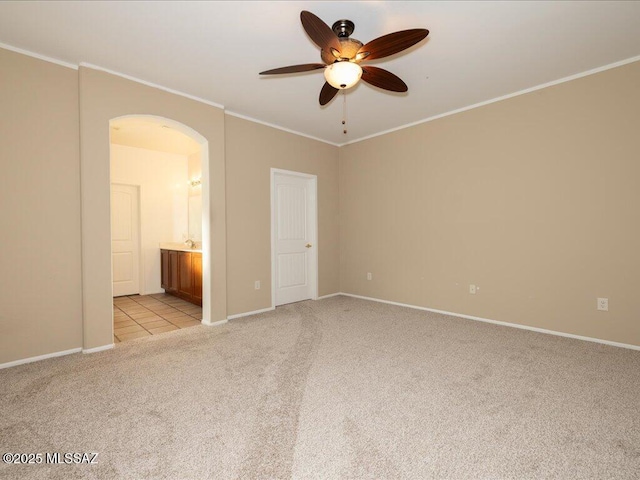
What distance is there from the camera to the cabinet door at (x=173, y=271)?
562 centimetres

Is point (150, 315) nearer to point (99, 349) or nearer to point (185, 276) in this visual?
point (185, 276)

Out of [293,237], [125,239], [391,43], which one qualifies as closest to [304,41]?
[391,43]

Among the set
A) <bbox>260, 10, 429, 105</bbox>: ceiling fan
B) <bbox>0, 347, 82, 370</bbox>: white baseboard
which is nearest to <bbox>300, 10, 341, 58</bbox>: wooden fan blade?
<bbox>260, 10, 429, 105</bbox>: ceiling fan

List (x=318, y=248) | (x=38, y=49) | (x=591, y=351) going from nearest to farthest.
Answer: (x=38, y=49), (x=591, y=351), (x=318, y=248)

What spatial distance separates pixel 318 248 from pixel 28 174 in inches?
146

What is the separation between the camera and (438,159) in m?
4.45

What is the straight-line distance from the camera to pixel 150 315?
4.54 m

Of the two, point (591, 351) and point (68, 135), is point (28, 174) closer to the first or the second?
point (68, 135)

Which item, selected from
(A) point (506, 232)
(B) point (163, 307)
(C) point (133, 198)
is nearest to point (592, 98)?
(A) point (506, 232)

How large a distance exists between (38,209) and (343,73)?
9.64ft

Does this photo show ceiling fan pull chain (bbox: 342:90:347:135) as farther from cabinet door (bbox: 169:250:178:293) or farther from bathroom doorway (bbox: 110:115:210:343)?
cabinet door (bbox: 169:250:178:293)

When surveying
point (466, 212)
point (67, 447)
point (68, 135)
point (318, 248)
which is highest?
point (68, 135)

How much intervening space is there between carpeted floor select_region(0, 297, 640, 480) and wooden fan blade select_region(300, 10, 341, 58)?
2.41 m

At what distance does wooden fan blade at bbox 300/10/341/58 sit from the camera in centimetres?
191
